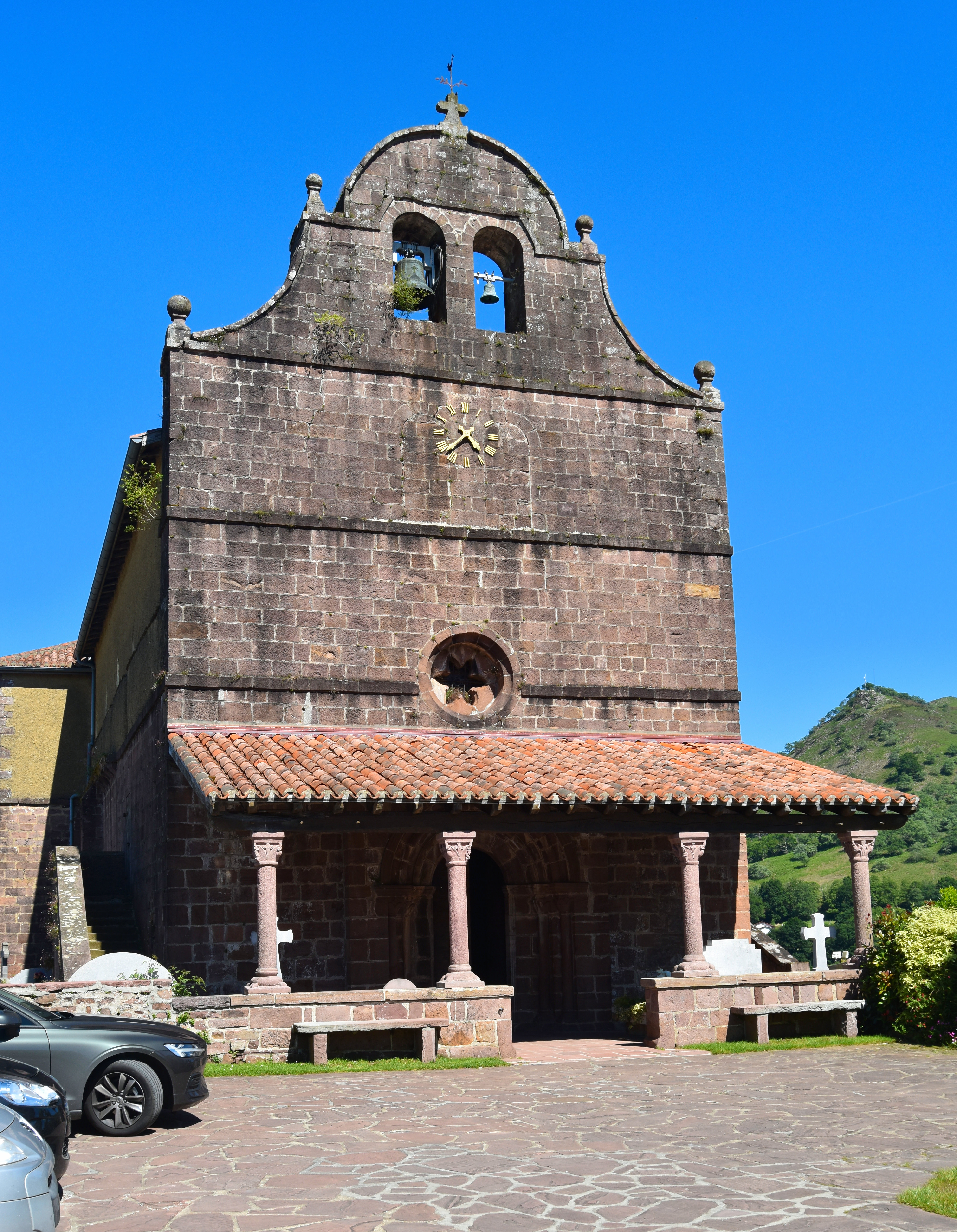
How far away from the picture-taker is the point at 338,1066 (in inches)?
536

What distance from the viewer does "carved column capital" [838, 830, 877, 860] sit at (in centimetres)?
1677

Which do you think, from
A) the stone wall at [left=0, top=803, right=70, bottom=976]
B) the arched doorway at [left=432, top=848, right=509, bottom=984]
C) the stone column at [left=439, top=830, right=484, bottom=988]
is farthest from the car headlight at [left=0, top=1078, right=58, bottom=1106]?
the stone wall at [left=0, top=803, right=70, bottom=976]

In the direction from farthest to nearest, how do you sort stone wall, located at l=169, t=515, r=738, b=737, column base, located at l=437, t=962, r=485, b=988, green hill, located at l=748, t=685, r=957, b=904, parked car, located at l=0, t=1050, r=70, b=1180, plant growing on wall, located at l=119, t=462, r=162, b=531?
green hill, located at l=748, t=685, r=957, b=904 < plant growing on wall, located at l=119, t=462, r=162, b=531 < stone wall, located at l=169, t=515, r=738, b=737 < column base, located at l=437, t=962, r=485, b=988 < parked car, located at l=0, t=1050, r=70, b=1180

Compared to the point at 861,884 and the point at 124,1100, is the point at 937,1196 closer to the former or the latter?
the point at 124,1100

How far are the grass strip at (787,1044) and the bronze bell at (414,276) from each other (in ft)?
38.2

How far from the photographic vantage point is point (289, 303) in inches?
727

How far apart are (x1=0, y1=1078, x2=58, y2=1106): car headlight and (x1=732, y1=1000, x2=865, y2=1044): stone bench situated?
9.71m

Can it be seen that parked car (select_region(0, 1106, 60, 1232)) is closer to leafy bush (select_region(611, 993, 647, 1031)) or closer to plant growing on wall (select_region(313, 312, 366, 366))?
leafy bush (select_region(611, 993, 647, 1031))

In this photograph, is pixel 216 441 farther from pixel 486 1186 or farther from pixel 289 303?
pixel 486 1186

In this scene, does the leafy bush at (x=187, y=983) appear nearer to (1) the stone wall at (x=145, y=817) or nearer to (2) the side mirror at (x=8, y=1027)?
(1) the stone wall at (x=145, y=817)

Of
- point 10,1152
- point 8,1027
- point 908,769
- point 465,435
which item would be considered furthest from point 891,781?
point 10,1152

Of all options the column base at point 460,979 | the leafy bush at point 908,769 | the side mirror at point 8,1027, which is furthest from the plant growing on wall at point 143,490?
the leafy bush at point 908,769

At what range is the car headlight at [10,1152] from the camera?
5.47 meters

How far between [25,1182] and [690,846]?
11731 mm
